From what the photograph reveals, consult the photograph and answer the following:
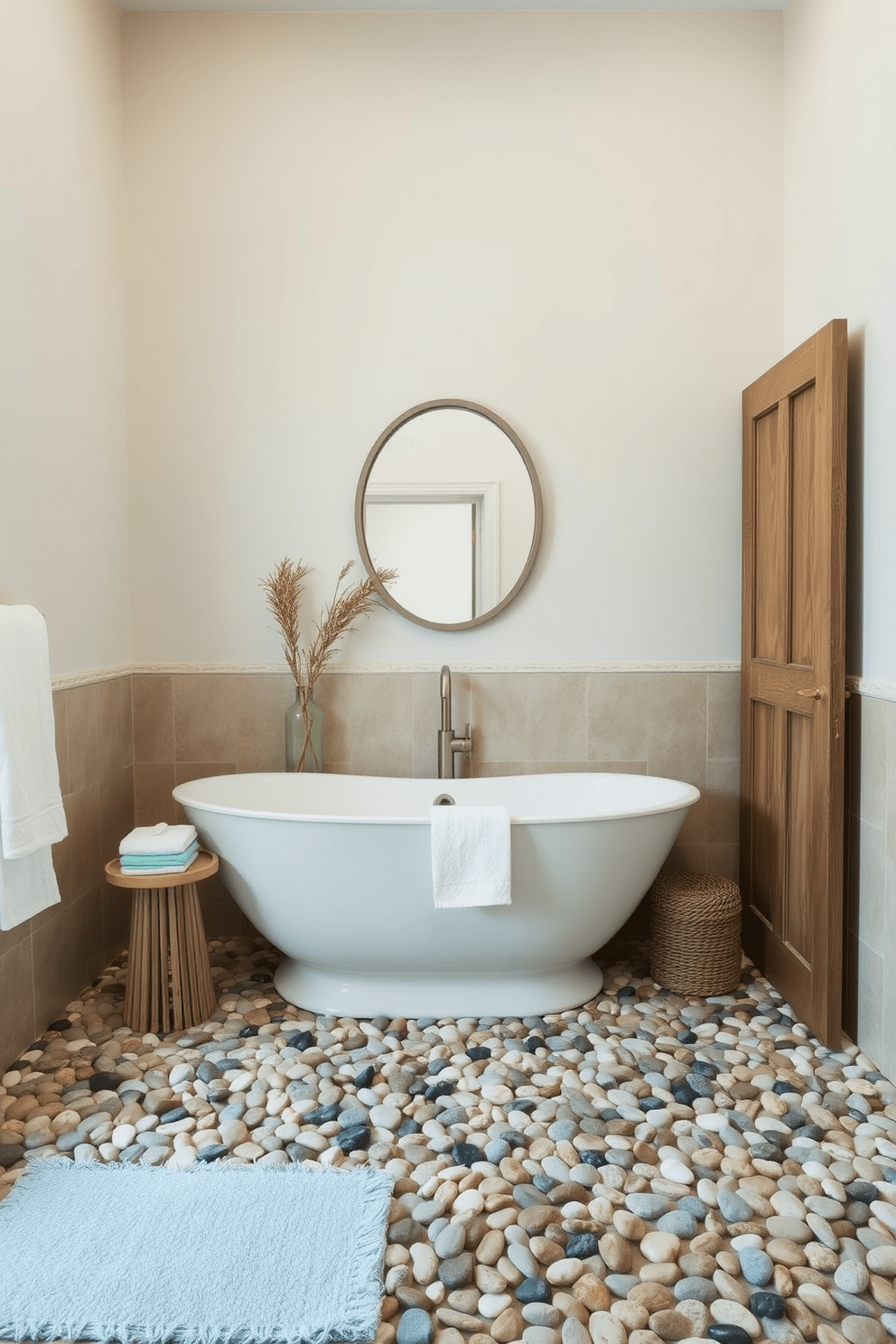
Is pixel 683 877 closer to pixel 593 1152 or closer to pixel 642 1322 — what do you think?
pixel 593 1152

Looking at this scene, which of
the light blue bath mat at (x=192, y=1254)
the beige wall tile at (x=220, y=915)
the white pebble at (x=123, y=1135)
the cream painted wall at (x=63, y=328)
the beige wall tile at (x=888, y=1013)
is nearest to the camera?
the light blue bath mat at (x=192, y=1254)

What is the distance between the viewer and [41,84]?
254cm

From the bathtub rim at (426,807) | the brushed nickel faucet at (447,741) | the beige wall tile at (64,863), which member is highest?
the brushed nickel faucet at (447,741)

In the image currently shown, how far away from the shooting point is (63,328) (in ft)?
8.81

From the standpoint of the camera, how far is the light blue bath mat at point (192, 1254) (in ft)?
4.94

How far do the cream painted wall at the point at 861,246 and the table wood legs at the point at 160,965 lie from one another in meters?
1.90

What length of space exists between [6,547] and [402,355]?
4.77ft

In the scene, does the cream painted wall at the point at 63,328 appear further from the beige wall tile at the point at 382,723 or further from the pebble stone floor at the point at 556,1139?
the pebble stone floor at the point at 556,1139

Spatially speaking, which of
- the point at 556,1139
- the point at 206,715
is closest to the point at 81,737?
the point at 206,715

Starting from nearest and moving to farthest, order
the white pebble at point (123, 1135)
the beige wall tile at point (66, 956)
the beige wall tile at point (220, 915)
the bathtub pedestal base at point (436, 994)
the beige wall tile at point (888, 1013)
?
the white pebble at point (123, 1135), the beige wall tile at point (888, 1013), the beige wall tile at point (66, 956), the bathtub pedestal base at point (436, 994), the beige wall tile at point (220, 915)

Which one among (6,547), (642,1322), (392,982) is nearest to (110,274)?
(6,547)

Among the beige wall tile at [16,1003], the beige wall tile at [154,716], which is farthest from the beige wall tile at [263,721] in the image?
the beige wall tile at [16,1003]

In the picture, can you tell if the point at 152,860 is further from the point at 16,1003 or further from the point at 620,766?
the point at 620,766

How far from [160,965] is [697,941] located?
4.91 ft
